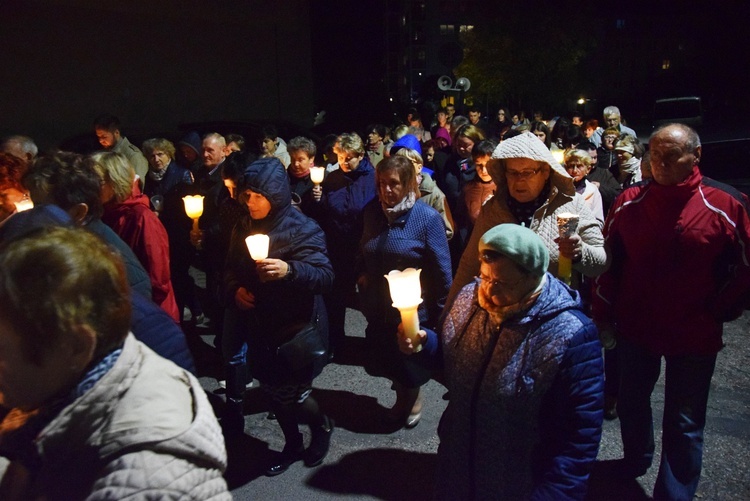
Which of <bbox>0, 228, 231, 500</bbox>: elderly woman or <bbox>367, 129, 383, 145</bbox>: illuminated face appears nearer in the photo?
<bbox>0, 228, 231, 500</bbox>: elderly woman

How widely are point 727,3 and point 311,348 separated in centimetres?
5991

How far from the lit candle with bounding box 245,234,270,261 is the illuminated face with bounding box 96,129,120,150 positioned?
568cm

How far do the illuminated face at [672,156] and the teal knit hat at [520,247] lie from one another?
1.43m

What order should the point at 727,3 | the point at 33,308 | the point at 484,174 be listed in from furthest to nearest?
the point at 727,3
the point at 484,174
the point at 33,308

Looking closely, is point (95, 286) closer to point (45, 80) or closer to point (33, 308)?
point (33, 308)

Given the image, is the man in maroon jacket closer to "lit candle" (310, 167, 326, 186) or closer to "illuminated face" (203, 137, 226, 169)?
"lit candle" (310, 167, 326, 186)

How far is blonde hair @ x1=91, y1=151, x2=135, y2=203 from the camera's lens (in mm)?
4109

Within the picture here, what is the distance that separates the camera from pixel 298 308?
4.01 m

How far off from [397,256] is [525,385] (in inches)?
84.6

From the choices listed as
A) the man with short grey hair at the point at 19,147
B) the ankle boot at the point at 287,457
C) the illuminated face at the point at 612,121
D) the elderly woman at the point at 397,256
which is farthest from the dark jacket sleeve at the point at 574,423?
the illuminated face at the point at 612,121

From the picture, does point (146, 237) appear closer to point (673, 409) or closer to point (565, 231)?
point (565, 231)

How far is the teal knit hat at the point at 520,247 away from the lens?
7.72 ft

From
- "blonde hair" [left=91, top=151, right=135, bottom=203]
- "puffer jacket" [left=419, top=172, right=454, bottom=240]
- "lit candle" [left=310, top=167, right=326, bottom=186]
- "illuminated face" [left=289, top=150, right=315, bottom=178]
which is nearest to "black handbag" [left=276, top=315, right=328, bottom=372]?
"blonde hair" [left=91, top=151, right=135, bottom=203]

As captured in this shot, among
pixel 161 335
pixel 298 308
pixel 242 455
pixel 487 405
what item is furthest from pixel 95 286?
pixel 242 455
